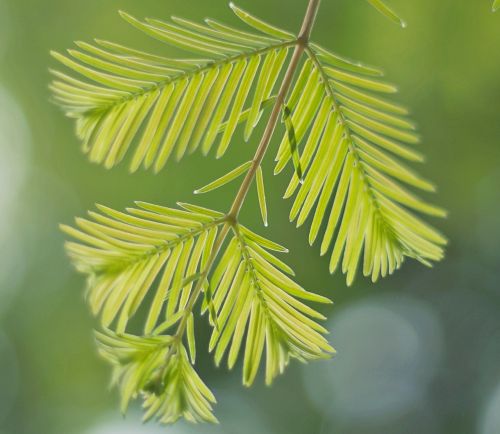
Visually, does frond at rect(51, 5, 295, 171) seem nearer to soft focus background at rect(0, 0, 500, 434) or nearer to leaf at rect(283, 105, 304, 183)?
leaf at rect(283, 105, 304, 183)

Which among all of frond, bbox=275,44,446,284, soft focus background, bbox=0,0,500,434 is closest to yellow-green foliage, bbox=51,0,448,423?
frond, bbox=275,44,446,284

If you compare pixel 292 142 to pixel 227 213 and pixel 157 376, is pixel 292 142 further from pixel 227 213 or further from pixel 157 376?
pixel 157 376

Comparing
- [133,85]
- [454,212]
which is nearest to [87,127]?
[133,85]

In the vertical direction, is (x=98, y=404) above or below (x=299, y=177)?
below

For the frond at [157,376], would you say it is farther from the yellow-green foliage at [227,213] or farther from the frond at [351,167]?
the frond at [351,167]

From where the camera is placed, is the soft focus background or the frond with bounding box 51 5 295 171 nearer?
the frond with bounding box 51 5 295 171

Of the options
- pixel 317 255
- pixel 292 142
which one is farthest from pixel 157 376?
pixel 317 255

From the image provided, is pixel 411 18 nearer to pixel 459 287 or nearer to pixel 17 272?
pixel 459 287
